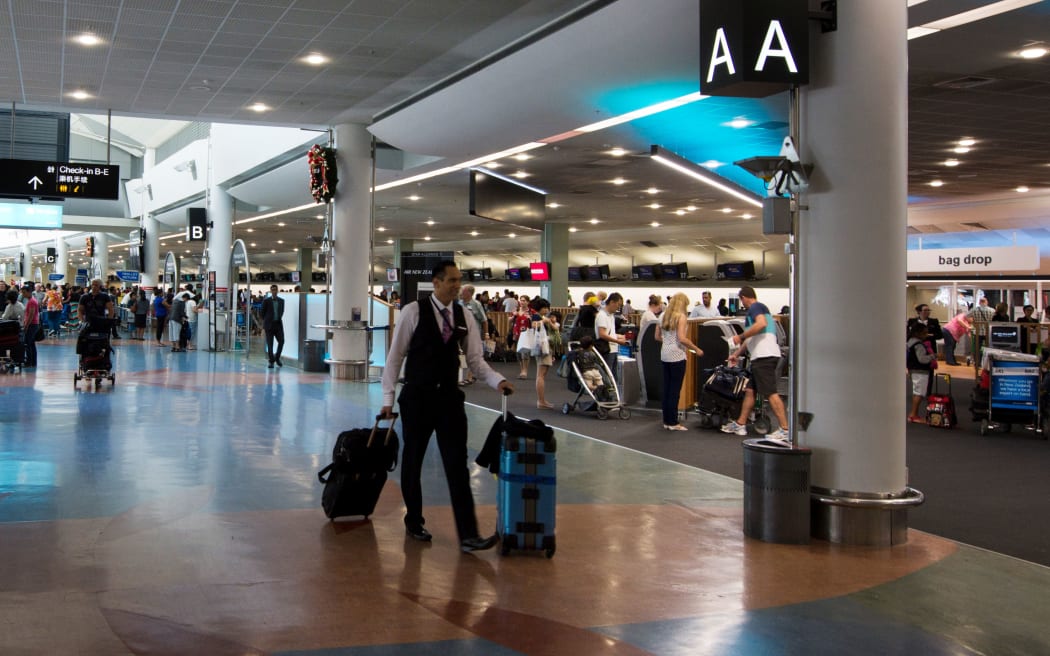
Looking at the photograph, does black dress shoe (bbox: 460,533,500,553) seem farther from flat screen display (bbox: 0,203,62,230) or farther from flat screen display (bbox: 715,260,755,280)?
flat screen display (bbox: 0,203,62,230)

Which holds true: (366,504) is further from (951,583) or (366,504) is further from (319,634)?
(951,583)

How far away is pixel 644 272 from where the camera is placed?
120 feet

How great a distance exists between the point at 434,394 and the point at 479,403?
27.3 feet

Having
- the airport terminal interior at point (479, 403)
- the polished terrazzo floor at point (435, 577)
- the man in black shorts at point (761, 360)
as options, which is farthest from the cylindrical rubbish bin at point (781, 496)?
the man in black shorts at point (761, 360)

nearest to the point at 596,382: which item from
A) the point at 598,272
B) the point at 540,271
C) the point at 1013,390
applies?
the point at 1013,390

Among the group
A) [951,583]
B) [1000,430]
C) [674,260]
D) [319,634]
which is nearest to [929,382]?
[1000,430]

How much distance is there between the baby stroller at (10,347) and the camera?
15.9m

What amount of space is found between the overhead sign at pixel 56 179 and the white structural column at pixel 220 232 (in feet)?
29.7

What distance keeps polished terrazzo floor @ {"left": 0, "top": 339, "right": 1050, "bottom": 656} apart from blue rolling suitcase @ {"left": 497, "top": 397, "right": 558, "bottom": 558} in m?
0.16

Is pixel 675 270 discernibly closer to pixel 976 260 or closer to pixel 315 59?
pixel 976 260

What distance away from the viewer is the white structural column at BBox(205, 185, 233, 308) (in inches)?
1038

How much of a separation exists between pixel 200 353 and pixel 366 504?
19788mm

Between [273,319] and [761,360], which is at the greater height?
[273,319]

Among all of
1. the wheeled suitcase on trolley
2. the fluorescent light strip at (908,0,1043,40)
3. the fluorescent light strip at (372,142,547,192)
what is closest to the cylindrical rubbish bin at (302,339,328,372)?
the fluorescent light strip at (372,142,547,192)
